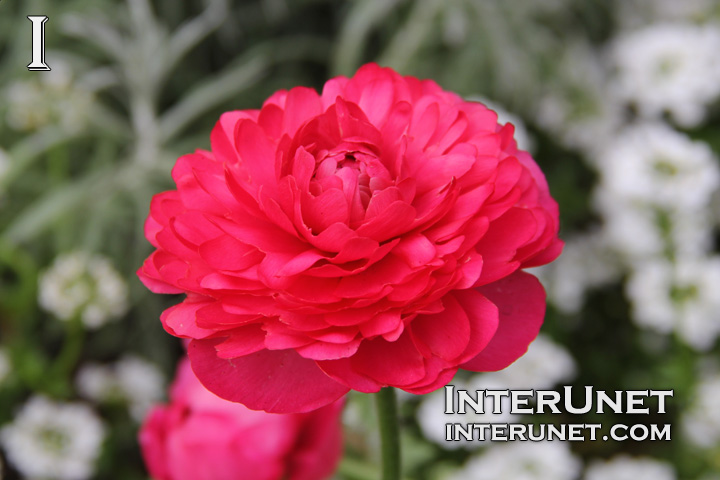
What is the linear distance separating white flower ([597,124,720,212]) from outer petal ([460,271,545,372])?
0.41 meters

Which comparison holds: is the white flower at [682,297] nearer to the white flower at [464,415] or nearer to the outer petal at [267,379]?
the white flower at [464,415]

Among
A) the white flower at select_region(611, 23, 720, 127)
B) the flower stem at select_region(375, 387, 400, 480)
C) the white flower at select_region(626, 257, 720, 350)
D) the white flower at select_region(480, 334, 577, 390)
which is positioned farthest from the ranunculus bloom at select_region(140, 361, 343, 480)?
the white flower at select_region(611, 23, 720, 127)

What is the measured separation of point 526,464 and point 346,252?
0.37 meters

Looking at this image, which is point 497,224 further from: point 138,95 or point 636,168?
point 138,95

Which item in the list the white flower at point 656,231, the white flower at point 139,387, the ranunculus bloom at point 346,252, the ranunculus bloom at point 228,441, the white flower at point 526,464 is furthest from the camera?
the white flower at point 139,387

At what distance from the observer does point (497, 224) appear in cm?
23

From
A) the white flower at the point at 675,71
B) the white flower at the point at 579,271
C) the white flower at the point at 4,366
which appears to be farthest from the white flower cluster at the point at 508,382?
the white flower at the point at 4,366

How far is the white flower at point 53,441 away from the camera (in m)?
0.62

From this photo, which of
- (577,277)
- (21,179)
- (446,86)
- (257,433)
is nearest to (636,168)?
(577,277)

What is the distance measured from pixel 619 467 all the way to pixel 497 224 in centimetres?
42

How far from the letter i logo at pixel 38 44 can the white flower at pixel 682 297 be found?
0.55 m

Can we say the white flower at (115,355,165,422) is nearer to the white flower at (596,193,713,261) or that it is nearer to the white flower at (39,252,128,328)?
the white flower at (39,252,128,328)

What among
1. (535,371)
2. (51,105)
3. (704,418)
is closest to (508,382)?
(535,371)

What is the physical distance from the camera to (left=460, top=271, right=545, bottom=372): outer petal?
0.22 meters
